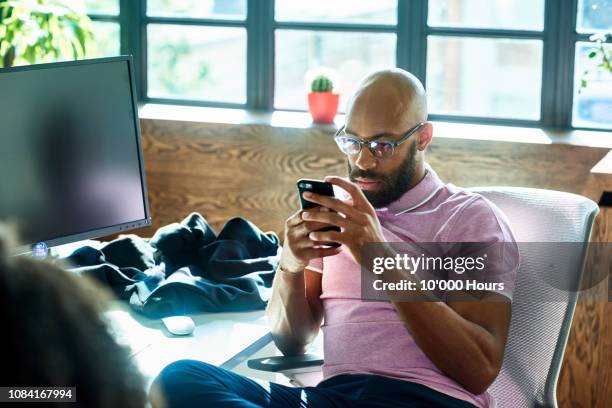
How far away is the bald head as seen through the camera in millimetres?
2330

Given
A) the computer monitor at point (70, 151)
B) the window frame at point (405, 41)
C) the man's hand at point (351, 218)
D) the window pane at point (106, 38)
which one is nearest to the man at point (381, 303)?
the man's hand at point (351, 218)

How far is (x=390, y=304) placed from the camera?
Result: 2.18m

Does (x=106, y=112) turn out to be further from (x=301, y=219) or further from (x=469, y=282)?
(x=469, y=282)

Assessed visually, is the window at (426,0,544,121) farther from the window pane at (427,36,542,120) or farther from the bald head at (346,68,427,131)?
the bald head at (346,68,427,131)

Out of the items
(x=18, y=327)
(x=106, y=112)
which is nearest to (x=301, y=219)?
(x=106, y=112)

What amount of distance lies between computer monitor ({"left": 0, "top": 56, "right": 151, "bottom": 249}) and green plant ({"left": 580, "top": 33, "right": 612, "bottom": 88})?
1.71m

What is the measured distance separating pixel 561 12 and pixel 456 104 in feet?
1.65

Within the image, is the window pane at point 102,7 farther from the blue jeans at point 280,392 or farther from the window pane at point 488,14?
the blue jeans at point 280,392

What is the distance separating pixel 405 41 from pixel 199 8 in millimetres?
867

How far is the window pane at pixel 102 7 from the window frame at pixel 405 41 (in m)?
0.03

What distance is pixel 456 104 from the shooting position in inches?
150

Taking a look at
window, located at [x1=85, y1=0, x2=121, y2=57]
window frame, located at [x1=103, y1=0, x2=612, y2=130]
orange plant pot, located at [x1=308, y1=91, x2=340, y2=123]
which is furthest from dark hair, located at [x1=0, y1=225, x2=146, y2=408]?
window, located at [x1=85, y1=0, x2=121, y2=57]

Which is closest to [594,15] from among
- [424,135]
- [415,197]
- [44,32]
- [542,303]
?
[424,135]

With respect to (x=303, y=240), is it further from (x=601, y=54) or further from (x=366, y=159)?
(x=601, y=54)
